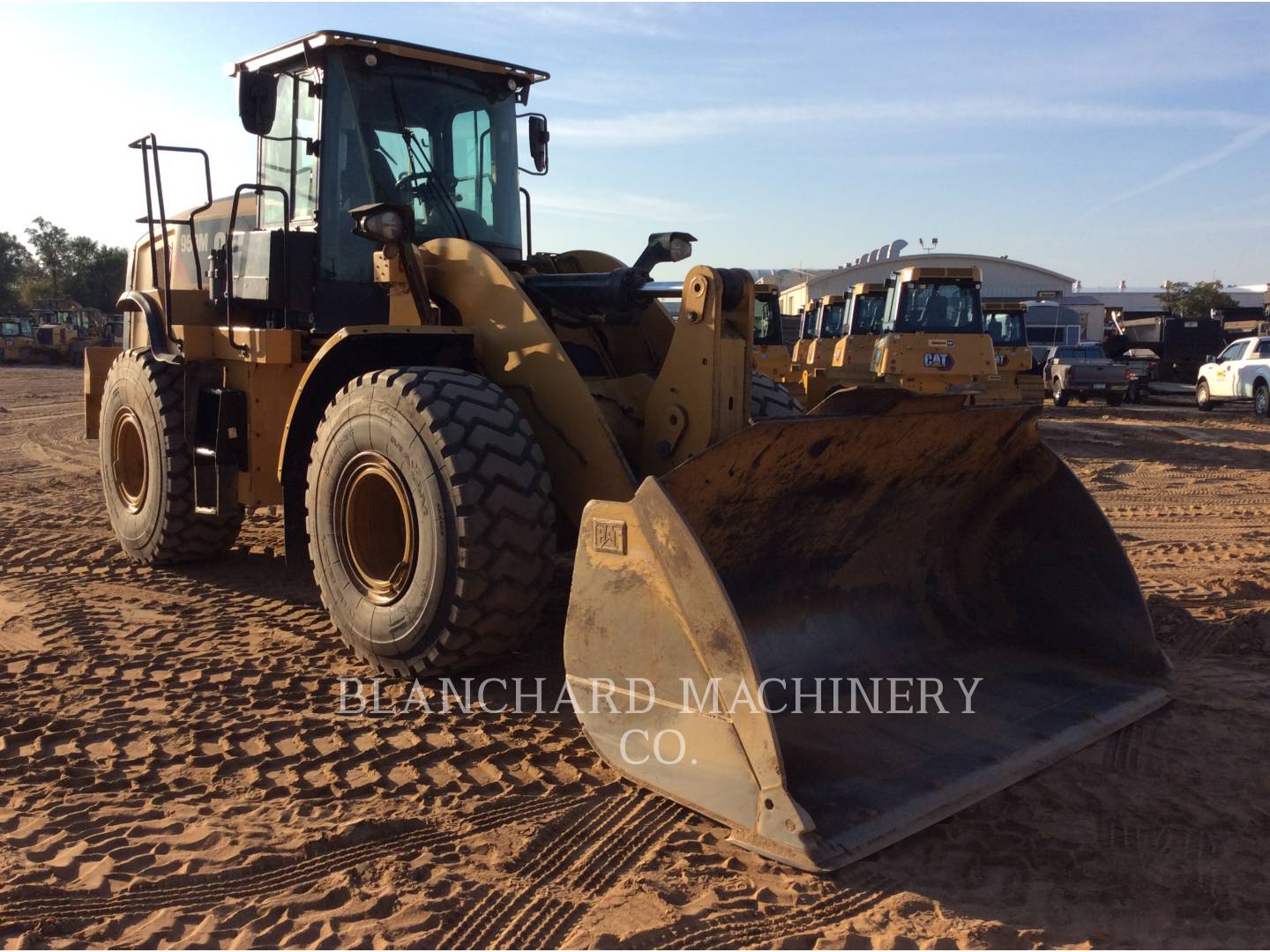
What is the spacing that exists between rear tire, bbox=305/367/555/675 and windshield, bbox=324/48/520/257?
55.8 inches

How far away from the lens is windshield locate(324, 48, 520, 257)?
562cm

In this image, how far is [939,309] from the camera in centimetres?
1484

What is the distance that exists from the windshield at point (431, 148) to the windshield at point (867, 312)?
11.4m

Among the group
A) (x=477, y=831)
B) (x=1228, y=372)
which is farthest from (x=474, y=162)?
(x=1228, y=372)

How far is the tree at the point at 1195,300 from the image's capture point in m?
48.0

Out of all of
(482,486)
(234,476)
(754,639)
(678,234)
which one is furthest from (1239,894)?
(234,476)

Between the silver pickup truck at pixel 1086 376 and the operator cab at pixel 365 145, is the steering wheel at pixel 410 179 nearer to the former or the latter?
the operator cab at pixel 365 145

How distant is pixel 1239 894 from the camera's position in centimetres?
301

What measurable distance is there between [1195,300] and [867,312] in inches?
1515

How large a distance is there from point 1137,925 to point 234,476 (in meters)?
5.00

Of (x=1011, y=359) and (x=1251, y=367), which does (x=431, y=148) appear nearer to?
(x=1011, y=359)

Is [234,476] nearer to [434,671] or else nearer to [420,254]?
[420,254]

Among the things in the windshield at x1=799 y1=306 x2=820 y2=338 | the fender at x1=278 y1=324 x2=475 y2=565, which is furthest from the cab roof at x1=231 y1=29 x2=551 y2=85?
the windshield at x1=799 y1=306 x2=820 y2=338

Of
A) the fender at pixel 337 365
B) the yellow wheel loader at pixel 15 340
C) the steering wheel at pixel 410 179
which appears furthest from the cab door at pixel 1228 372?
the yellow wheel loader at pixel 15 340
